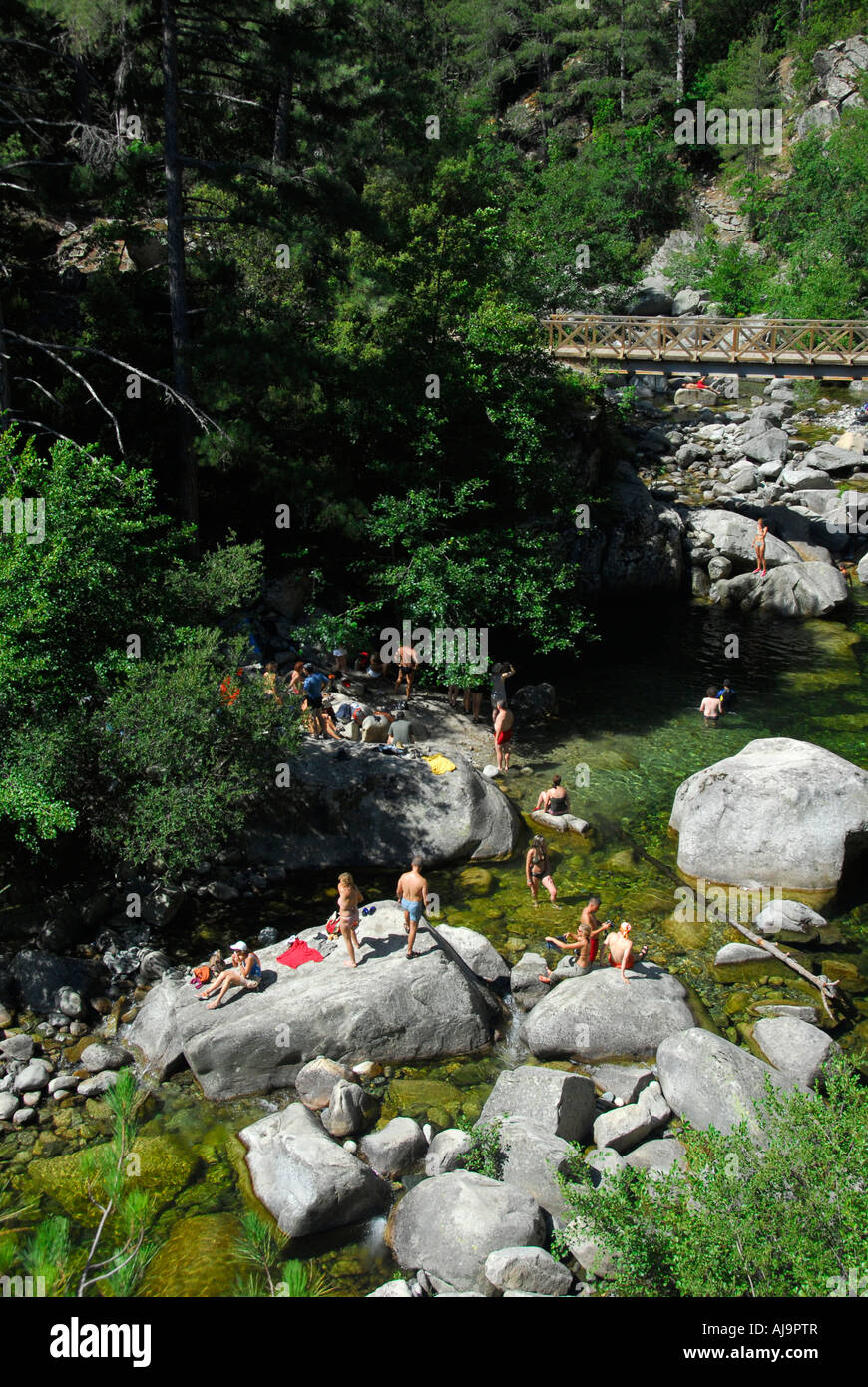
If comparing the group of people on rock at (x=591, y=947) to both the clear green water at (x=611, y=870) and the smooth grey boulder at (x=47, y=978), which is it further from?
the smooth grey boulder at (x=47, y=978)

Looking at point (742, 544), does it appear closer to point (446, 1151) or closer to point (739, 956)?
point (739, 956)

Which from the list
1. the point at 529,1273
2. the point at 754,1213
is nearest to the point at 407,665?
the point at 529,1273

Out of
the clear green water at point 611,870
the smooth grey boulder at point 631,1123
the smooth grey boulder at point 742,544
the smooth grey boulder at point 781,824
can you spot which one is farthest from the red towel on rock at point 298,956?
the smooth grey boulder at point 742,544

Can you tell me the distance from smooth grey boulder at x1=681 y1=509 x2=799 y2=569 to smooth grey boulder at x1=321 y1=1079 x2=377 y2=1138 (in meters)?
23.1

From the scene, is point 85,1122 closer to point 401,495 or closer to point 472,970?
point 472,970

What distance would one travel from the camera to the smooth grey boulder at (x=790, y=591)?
2806cm

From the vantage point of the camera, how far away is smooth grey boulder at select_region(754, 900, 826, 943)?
14469mm

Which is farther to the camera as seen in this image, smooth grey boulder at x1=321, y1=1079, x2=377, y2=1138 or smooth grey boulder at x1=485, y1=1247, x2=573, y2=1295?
smooth grey boulder at x1=321, y1=1079, x2=377, y2=1138

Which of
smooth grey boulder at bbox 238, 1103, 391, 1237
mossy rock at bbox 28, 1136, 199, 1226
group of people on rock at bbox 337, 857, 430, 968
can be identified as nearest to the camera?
smooth grey boulder at bbox 238, 1103, 391, 1237

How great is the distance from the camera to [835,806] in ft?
50.6

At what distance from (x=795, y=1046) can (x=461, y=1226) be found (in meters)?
5.01

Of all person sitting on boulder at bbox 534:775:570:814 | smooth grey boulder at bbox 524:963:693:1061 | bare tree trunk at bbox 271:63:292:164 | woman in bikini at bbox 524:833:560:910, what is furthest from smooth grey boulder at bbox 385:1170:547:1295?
bare tree trunk at bbox 271:63:292:164

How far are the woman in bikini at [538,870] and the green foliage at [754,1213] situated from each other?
6569 mm

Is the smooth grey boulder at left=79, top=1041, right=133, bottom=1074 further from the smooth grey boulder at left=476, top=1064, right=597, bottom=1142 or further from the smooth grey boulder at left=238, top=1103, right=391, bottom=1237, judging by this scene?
the smooth grey boulder at left=476, top=1064, right=597, bottom=1142
